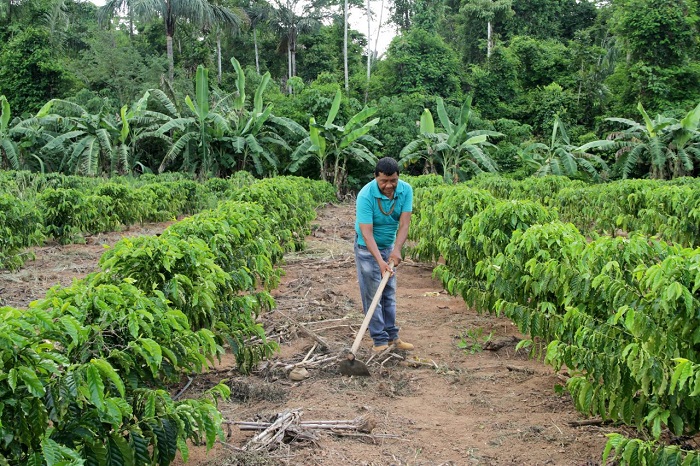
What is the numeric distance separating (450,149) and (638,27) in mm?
10350

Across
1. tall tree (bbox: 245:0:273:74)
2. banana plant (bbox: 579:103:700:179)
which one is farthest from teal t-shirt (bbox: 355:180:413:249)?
tall tree (bbox: 245:0:273:74)

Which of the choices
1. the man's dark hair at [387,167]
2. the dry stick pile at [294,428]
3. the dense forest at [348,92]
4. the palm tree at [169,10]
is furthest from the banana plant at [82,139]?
the dry stick pile at [294,428]

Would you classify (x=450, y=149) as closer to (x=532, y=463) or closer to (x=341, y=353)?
(x=341, y=353)

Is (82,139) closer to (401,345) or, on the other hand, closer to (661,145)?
(401,345)

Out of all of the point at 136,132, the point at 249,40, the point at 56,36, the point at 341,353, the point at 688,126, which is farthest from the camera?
the point at 249,40

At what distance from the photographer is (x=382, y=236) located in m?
5.18

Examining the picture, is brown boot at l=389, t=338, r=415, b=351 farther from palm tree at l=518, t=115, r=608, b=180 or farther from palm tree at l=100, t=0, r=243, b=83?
palm tree at l=100, t=0, r=243, b=83

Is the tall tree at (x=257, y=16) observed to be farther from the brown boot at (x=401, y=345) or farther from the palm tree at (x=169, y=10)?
the brown boot at (x=401, y=345)

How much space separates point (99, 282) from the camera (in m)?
3.44

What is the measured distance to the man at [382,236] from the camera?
491 cm

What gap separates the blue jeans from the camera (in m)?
5.05

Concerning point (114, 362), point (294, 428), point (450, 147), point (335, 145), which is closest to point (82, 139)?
point (335, 145)

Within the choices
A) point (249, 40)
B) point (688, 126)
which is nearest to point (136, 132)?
point (249, 40)

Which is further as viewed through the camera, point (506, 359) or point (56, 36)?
point (56, 36)
